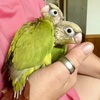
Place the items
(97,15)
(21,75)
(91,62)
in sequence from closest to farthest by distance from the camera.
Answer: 1. (21,75)
2. (91,62)
3. (97,15)

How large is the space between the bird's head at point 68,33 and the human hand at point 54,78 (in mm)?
18

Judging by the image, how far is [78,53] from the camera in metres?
0.39

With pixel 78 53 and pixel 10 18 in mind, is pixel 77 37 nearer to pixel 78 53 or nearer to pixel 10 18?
pixel 78 53

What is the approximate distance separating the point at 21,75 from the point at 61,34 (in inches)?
3.8

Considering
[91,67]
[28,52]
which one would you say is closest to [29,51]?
[28,52]

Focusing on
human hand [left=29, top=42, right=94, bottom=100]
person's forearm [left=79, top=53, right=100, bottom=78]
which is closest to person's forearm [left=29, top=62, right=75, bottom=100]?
human hand [left=29, top=42, right=94, bottom=100]

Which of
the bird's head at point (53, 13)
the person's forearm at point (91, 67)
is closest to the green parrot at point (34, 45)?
the bird's head at point (53, 13)

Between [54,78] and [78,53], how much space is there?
0.06 metres

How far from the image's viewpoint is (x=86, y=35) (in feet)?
5.75

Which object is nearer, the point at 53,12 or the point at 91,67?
the point at 53,12

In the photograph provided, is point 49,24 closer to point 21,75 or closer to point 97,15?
point 21,75

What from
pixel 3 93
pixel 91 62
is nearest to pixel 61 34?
pixel 3 93

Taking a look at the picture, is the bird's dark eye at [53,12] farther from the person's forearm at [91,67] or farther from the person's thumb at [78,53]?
the person's forearm at [91,67]

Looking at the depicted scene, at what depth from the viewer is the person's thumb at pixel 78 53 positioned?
0.39 metres
